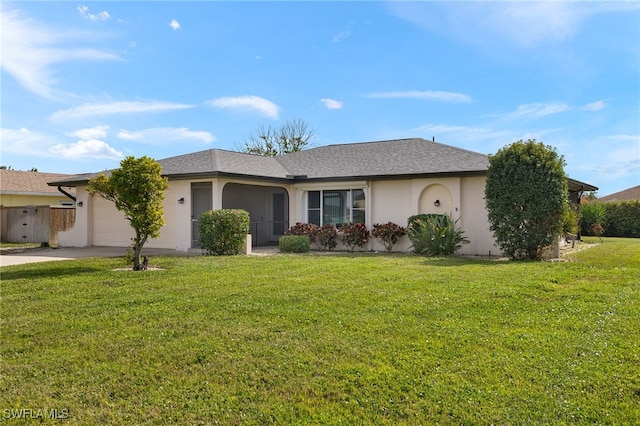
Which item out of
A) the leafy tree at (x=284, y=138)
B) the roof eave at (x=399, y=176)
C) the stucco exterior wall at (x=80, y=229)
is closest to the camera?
the roof eave at (x=399, y=176)

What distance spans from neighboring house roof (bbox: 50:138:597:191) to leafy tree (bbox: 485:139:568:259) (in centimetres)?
209

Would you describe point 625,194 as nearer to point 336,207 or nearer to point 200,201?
point 336,207

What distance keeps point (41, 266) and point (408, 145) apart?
14184 millimetres

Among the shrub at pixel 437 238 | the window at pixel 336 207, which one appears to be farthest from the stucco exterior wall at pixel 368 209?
the shrub at pixel 437 238

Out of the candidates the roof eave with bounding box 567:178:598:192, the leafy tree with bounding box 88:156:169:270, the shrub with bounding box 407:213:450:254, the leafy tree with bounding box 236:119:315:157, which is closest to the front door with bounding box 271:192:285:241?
the shrub with bounding box 407:213:450:254

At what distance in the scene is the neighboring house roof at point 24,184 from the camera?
26.5 m

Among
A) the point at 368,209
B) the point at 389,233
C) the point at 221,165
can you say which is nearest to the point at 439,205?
the point at 389,233

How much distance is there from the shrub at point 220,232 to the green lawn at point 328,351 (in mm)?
5739

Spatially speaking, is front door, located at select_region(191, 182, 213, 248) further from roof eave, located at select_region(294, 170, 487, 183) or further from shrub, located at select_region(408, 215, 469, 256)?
shrub, located at select_region(408, 215, 469, 256)

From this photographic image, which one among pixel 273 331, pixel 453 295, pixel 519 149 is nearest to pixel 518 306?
pixel 453 295

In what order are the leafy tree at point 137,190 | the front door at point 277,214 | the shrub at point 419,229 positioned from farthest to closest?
1. the front door at point 277,214
2. the shrub at point 419,229
3. the leafy tree at point 137,190

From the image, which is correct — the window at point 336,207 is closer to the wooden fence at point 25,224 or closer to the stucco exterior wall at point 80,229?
the stucco exterior wall at point 80,229

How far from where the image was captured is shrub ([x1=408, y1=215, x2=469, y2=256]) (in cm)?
1431

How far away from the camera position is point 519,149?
12.7 metres
